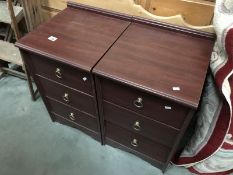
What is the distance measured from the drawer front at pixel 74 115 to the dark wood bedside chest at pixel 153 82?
121 mm

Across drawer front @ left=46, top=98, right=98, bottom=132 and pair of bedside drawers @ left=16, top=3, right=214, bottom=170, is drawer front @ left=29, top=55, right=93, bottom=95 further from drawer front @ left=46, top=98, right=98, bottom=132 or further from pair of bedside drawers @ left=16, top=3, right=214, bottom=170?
drawer front @ left=46, top=98, right=98, bottom=132

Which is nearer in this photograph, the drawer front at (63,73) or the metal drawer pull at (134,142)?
the drawer front at (63,73)

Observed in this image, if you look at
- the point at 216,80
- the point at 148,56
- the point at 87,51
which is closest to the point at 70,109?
the point at 87,51

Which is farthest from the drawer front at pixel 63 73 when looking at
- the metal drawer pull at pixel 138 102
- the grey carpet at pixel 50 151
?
the grey carpet at pixel 50 151

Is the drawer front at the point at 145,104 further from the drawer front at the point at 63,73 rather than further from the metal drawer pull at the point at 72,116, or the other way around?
the metal drawer pull at the point at 72,116

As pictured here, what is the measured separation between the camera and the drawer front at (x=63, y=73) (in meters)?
0.99

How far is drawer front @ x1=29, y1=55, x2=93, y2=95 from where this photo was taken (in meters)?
0.99

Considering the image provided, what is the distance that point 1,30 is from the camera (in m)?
1.78

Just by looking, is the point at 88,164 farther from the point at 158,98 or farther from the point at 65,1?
the point at 65,1

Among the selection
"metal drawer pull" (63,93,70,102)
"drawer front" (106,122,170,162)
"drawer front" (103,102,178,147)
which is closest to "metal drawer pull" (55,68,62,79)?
"metal drawer pull" (63,93,70,102)

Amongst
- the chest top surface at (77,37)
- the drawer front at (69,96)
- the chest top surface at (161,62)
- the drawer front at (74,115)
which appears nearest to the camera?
the chest top surface at (161,62)

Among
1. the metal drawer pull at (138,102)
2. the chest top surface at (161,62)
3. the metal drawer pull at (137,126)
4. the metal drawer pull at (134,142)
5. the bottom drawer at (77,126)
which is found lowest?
the bottom drawer at (77,126)

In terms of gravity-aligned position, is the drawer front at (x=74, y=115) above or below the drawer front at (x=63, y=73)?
below

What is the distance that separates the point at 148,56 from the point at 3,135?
113cm
